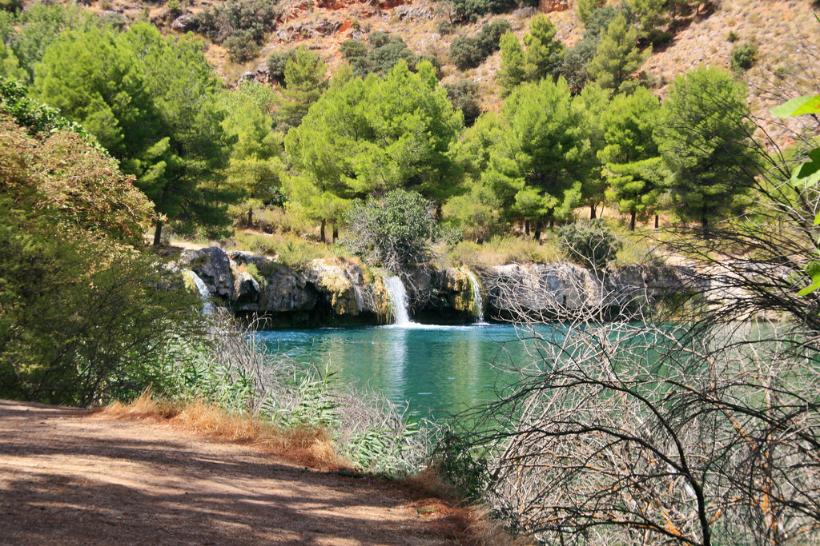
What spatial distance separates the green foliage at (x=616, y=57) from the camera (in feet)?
172

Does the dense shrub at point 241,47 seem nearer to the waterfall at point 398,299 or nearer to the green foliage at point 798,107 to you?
the waterfall at point 398,299

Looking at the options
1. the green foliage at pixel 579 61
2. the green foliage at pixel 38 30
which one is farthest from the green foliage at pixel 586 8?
the green foliage at pixel 38 30

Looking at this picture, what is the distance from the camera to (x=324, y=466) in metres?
6.37

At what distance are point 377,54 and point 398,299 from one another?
43.1m

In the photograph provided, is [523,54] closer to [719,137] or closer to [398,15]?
[398,15]

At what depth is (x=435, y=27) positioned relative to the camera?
240 ft

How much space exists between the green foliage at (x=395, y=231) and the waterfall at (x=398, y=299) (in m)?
0.73

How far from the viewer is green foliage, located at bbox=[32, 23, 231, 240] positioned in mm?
20531

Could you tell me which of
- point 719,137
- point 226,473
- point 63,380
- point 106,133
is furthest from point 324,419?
point 106,133

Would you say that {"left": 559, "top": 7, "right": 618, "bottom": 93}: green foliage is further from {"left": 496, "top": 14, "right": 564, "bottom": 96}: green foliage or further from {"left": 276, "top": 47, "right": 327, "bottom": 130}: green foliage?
{"left": 276, "top": 47, "right": 327, "bottom": 130}: green foliage

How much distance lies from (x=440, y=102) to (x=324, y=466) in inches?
1096

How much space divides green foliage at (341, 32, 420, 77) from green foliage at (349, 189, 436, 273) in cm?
3517

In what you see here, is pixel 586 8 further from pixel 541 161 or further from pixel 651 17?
pixel 541 161

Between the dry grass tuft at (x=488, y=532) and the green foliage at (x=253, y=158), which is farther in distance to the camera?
the green foliage at (x=253, y=158)
